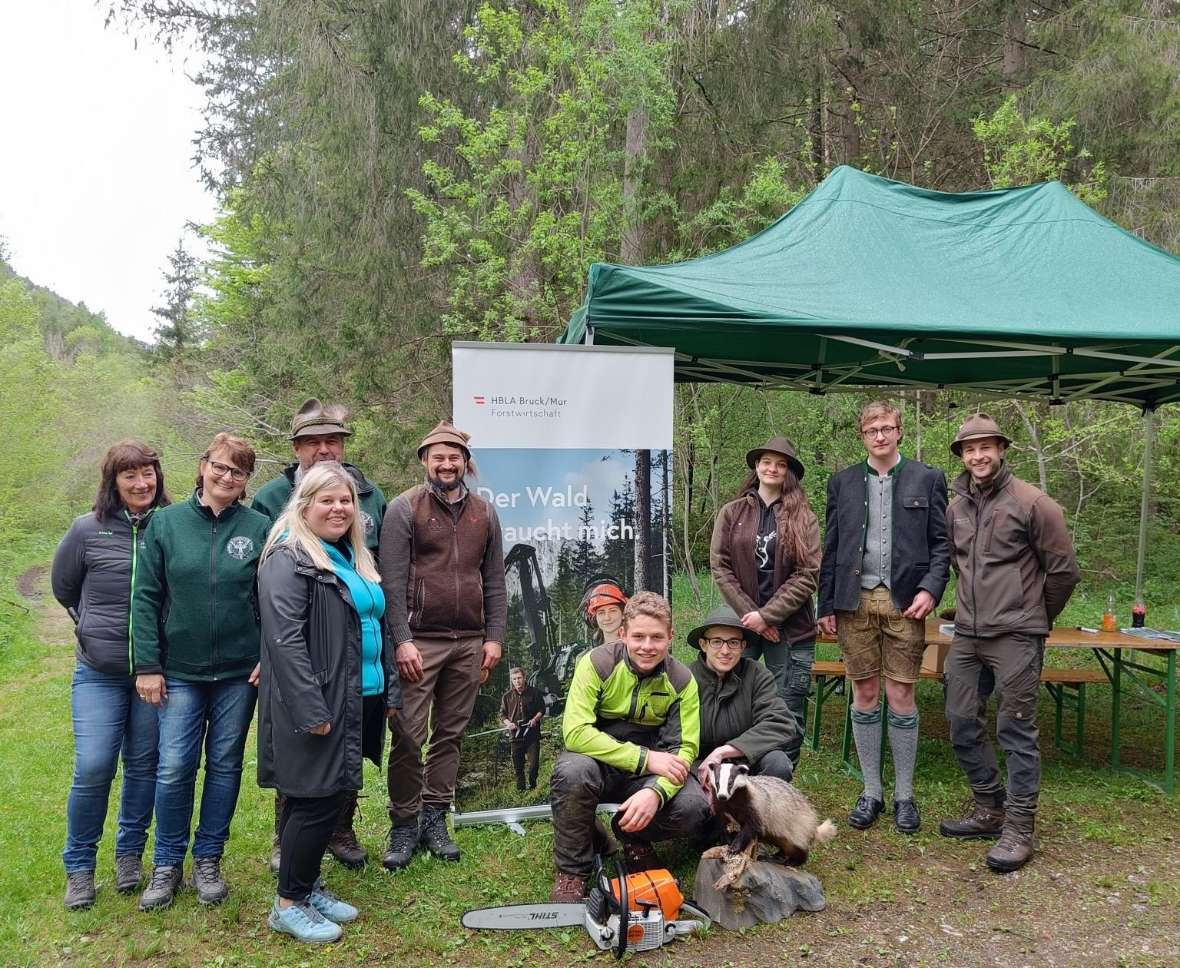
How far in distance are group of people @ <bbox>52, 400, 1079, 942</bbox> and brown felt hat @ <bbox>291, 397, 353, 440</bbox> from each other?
2 centimetres

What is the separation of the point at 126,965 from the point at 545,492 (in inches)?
88.8

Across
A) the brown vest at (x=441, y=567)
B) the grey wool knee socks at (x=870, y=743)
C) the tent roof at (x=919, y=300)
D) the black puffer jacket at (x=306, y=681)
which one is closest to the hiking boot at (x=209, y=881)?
the black puffer jacket at (x=306, y=681)

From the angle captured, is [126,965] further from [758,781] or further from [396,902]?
[758,781]

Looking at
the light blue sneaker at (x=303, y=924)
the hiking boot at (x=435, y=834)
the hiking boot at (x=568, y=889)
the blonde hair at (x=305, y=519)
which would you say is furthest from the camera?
the hiking boot at (x=435, y=834)

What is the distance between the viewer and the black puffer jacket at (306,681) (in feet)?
8.93

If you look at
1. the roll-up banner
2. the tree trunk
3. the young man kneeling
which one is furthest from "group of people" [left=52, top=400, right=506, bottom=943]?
the tree trunk

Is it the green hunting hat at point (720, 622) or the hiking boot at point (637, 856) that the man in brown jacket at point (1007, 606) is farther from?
the hiking boot at point (637, 856)

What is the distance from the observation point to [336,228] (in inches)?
401

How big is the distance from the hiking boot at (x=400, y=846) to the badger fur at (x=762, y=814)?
4.13 ft

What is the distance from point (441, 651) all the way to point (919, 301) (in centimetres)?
276

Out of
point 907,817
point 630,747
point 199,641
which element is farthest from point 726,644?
point 199,641

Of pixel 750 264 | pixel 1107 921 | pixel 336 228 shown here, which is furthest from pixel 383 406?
pixel 1107 921

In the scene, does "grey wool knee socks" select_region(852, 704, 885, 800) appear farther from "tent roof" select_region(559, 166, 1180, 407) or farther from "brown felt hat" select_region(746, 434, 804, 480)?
"tent roof" select_region(559, 166, 1180, 407)

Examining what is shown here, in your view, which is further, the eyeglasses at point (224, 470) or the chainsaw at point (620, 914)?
the eyeglasses at point (224, 470)
